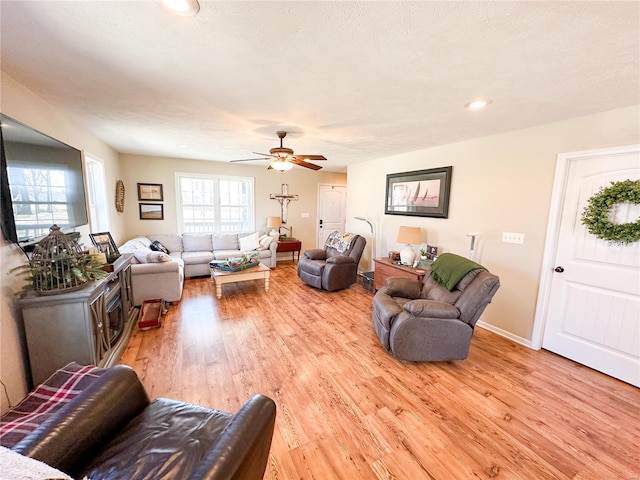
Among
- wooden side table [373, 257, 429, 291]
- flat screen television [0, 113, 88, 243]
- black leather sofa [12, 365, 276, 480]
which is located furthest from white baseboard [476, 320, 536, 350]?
flat screen television [0, 113, 88, 243]

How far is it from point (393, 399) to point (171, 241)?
16.1ft

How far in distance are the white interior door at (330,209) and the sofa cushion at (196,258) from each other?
2969mm

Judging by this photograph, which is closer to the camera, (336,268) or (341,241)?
(336,268)

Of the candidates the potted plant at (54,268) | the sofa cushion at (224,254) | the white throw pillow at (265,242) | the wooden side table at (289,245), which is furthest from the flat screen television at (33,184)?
the wooden side table at (289,245)

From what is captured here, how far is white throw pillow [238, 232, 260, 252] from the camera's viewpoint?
18.4ft

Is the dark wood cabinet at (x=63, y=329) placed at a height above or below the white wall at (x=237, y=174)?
below

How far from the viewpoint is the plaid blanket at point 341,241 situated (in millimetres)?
4660

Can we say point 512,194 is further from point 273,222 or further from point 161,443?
point 273,222

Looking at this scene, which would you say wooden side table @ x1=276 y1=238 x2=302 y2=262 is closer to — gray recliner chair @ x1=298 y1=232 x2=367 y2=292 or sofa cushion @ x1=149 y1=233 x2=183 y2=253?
gray recliner chair @ x1=298 y1=232 x2=367 y2=292

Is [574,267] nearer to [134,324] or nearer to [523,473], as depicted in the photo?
[523,473]

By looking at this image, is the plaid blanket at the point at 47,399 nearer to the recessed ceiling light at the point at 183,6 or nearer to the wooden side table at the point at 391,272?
the recessed ceiling light at the point at 183,6

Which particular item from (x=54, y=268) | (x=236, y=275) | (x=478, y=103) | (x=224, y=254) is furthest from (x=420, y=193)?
(x=54, y=268)

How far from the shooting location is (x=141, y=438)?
44.9 inches

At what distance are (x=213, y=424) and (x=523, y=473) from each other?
172cm
